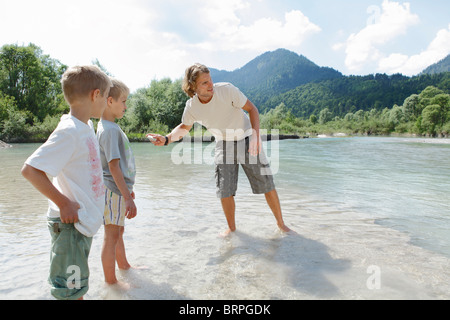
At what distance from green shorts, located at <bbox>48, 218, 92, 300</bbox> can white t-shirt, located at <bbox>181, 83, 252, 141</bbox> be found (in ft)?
6.94

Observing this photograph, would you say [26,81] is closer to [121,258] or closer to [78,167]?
[121,258]

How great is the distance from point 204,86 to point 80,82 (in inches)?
65.9

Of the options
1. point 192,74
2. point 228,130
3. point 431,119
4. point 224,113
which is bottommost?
point 228,130

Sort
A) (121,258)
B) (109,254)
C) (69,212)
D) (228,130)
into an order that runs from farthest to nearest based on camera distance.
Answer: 1. (228,130)
2. (121,258)
3. (109,254)
4. (69,212)

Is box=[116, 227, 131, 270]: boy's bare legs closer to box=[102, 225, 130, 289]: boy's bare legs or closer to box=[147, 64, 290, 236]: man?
box=[102, 225, 130, 289]: boy's bare legs

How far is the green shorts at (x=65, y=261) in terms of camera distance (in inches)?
63.9

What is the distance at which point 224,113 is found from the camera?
3457 mm

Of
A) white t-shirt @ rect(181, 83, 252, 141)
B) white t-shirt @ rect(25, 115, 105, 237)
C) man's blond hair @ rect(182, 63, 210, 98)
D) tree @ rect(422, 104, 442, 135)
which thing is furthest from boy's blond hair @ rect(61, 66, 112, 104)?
tree @ rect(422, 104, 442, 135)

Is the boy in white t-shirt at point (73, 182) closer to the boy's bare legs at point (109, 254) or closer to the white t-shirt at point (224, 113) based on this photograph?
the boy's bare legs at point (109, 254)

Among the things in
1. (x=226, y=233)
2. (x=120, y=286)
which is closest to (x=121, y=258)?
(x=120, y=286)

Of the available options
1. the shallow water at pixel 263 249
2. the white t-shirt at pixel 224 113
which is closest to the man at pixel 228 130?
the white t-shirt at pixel 224 113

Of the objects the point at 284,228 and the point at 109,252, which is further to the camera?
the point at 284,228

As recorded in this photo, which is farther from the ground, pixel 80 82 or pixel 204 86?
pixel 204 86

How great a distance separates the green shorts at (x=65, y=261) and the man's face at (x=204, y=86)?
6.75 feet
